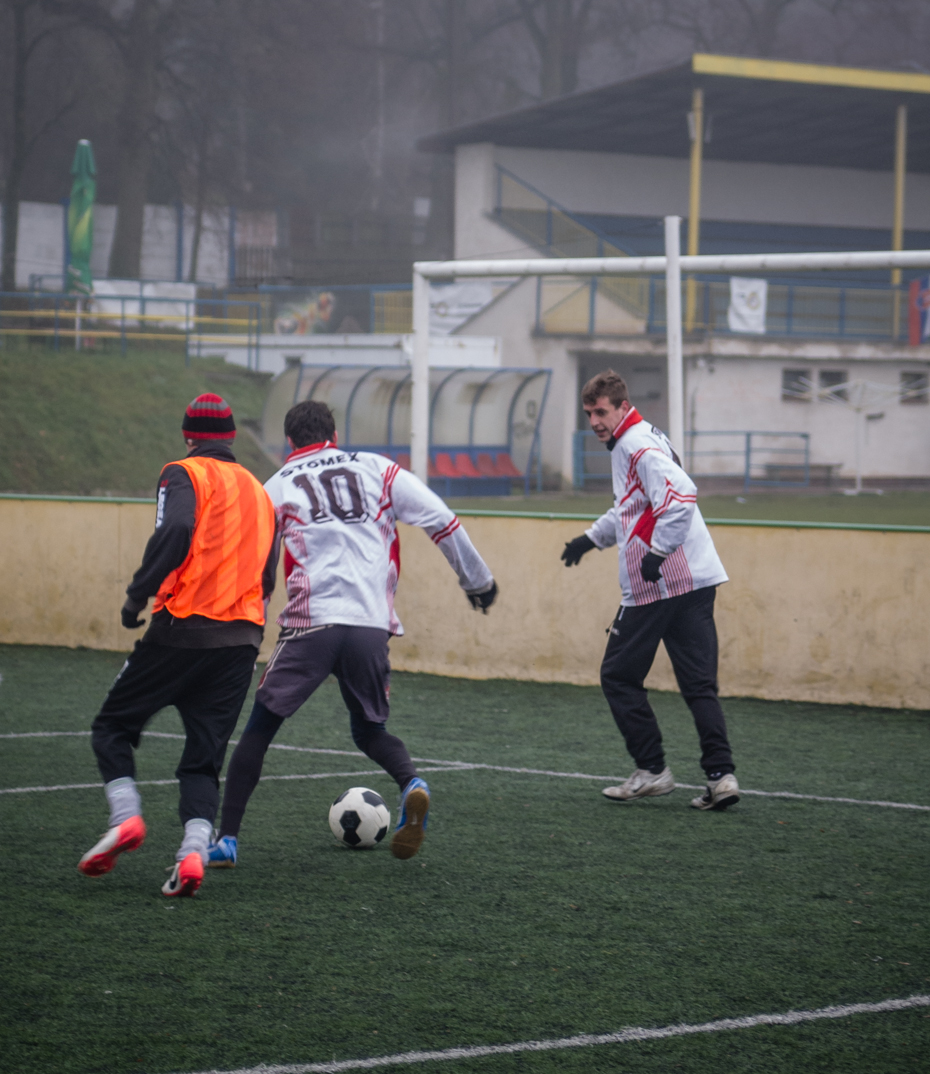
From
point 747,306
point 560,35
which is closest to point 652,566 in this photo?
point 747,306

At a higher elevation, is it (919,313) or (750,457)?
(919,313)

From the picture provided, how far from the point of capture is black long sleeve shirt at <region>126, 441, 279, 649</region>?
468 cm

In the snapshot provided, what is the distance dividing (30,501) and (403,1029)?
8.12 m

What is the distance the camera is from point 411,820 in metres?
5.02

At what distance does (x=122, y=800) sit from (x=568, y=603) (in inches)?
206

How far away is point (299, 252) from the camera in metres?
49.5

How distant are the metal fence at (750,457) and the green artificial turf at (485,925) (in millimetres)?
13506

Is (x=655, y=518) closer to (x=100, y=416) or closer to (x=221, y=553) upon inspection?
(x=221, y=553)

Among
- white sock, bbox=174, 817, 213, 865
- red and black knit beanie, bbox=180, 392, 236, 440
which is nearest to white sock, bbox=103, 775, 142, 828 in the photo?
white sock, bbox=174, 817, 213, 865

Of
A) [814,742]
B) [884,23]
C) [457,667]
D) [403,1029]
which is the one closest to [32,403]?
[457,667]

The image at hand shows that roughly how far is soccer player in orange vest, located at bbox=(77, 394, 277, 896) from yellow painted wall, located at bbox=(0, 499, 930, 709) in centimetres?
486

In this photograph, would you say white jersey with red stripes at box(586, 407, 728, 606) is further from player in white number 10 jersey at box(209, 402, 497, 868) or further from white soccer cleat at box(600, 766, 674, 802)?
player in white number 10 jersey at box(209, 402, 497, 868)

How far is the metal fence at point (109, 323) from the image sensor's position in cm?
2869

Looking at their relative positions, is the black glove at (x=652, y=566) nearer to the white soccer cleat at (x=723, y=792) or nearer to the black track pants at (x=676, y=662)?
the black track pants at (x=676, y=662)
